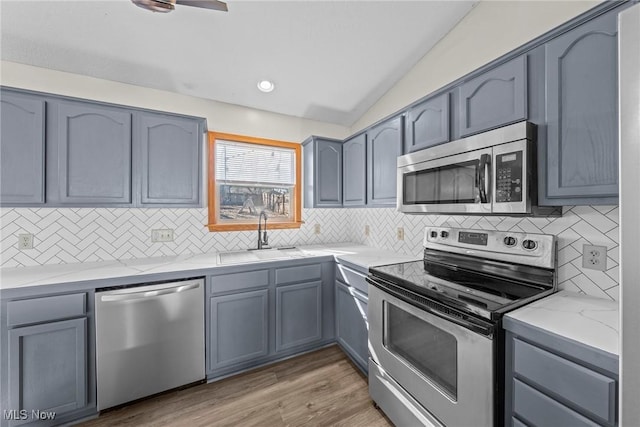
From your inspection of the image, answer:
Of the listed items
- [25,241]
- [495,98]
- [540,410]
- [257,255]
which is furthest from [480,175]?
[25,241]

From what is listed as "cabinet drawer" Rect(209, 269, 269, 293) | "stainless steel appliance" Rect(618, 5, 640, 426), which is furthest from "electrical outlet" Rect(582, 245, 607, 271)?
"cabinet drawer" Rect(209, 269, 269, 293)

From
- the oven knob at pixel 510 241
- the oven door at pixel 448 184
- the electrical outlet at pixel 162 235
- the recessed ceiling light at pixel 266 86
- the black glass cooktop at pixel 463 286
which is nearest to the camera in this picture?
the black glass cooktop at pixel 463 286

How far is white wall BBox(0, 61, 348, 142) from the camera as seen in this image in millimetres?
1890

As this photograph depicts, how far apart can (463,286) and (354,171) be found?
1.60 m

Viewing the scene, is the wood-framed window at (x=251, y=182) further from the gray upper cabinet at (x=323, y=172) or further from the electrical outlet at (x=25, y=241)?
the electrical outlet at (x=25, y=241)

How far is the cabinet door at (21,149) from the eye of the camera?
5.34 feet

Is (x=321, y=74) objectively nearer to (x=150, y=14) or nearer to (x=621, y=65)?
(x=150, y=14)

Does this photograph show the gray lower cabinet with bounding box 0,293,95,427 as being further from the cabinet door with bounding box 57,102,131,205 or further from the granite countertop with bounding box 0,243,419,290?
the cabinet door with bounding box 57,102,131,205

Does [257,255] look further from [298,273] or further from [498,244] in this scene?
[498,244]

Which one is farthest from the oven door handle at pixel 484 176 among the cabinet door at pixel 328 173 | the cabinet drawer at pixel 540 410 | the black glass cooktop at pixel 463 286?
the cabinet door at pixel 328 173

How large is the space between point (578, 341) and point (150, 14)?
2.84 m

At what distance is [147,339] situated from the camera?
172 centimetres

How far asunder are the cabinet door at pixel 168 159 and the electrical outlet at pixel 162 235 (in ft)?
1.23

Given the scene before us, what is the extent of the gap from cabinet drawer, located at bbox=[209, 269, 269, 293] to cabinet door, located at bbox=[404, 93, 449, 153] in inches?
61.9
